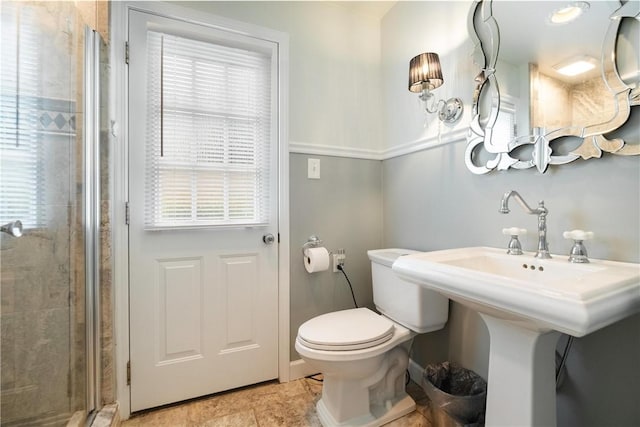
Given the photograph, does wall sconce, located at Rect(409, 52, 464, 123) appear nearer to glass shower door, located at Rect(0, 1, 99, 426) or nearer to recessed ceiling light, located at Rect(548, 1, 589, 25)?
recessed ceiling light, located at Rect(548, 1, 589, 25)

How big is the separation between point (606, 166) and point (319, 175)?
4.12 ft

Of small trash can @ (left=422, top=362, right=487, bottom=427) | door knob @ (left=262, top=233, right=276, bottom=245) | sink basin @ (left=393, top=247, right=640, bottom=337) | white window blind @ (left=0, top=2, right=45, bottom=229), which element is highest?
white window blind @ (left=0, top=2, right=45, bottom=229)

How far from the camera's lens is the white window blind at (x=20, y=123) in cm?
95

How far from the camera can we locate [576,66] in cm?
100

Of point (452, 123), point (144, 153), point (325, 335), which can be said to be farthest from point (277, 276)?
Answer: point (452, 123)

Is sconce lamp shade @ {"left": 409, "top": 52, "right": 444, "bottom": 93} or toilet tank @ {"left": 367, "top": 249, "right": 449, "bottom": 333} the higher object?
sconce lamp shade @ {"left": 409, "top": 52, "right": 444, "bottom": 93}

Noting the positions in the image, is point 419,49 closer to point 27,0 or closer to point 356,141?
point 356,141

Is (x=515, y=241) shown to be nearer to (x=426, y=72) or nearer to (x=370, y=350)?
(x=370, y=350)

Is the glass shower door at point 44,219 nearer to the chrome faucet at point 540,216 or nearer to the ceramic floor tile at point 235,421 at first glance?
the ceramic floor tile at point 235,421

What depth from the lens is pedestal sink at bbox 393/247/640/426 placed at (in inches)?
24.1

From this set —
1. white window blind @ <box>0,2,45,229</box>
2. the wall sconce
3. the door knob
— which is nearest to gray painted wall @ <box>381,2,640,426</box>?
the wall sconce

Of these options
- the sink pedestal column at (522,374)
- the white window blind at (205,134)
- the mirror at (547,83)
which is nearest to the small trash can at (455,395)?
the sink pedestal column at (522,374)

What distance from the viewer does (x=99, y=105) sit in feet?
4.22

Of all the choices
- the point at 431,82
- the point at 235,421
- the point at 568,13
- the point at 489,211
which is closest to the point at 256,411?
the point at 235,421
